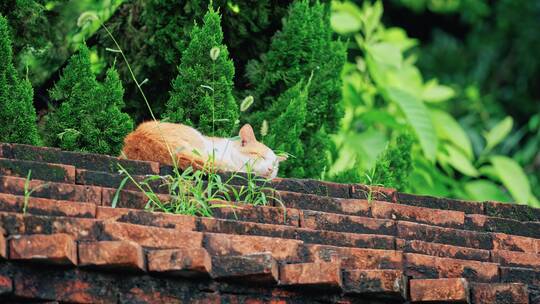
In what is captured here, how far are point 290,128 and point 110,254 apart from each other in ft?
10.1

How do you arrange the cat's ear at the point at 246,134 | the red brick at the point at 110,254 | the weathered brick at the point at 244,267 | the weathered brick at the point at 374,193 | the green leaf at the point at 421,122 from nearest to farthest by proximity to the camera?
the red brick at the point at 110,254 < the weathered brick at the point at 244,267 < the weathered brick at the point at 374,193 < the cat's ear at the point at 246,134 < the green leaf at the point at 421,122

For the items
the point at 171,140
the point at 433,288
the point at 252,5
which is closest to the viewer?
the point at 433,288

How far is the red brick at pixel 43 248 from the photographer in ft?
13.9

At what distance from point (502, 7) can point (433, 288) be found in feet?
38.1

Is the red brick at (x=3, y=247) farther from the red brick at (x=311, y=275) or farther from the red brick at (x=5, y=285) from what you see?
the red brick at (x=311, y=275)

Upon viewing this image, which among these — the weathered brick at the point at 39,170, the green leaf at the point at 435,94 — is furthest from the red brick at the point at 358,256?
the green leaf at the point at 435,94

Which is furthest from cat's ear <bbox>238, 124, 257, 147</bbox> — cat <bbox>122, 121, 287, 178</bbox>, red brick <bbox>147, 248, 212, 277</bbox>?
red brick <bbox>147, 248, 212, 277</bbox>

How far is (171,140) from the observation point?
A: 600cm

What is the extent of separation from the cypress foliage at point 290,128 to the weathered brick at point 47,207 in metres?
2.58

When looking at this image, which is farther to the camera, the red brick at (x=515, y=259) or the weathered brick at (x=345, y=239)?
the red brick at (x=515, y=259)

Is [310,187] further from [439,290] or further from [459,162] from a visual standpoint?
[459,162]

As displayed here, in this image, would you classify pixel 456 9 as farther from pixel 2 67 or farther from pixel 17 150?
pixel 17 150

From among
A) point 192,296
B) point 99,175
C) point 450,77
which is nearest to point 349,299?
point 192,296

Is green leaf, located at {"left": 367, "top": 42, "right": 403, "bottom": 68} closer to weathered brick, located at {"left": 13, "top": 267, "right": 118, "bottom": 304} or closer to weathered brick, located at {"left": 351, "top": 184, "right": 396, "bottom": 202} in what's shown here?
weathered brick, located at {"left": 351, "top": 184, "right": 396, "bottom": 202}
